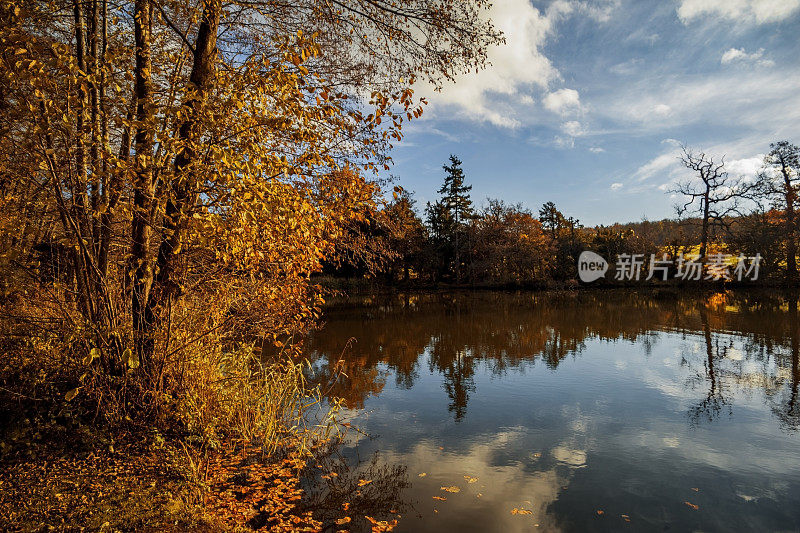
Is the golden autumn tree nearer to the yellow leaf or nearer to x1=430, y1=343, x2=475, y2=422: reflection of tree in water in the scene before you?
the yellow leaf

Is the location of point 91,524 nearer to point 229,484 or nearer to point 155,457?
point 155,457

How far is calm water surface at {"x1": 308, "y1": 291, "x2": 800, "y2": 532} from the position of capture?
4.13m

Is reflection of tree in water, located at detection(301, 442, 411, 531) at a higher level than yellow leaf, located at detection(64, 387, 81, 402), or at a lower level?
lower

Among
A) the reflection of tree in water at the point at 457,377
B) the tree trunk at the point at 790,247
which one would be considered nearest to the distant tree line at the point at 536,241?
the tree trunk at the point at 790,247

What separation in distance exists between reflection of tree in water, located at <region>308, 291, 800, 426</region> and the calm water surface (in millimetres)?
76

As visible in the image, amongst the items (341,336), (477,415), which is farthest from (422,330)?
(477,415)

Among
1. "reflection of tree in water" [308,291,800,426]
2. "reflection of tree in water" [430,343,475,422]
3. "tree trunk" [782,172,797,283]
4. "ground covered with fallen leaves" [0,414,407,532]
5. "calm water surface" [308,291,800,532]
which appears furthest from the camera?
"tree trunk" [782,172,797,283]

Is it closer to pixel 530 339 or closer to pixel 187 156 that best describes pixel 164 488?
pixel 187 156

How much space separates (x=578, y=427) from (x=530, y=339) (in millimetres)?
7135

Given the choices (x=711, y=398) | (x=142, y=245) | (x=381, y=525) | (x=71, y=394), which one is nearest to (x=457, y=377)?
(x=711, y=398)

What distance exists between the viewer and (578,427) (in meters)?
6.20

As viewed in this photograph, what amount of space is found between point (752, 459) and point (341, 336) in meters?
10.8

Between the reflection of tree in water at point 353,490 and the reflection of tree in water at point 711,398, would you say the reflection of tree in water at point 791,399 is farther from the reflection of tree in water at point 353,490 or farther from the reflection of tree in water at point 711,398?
the reflection of tree in water at point 353,490

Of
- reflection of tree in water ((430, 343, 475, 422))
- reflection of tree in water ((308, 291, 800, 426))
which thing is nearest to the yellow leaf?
reflection of tree in water ((308, 291, 800, 426))
